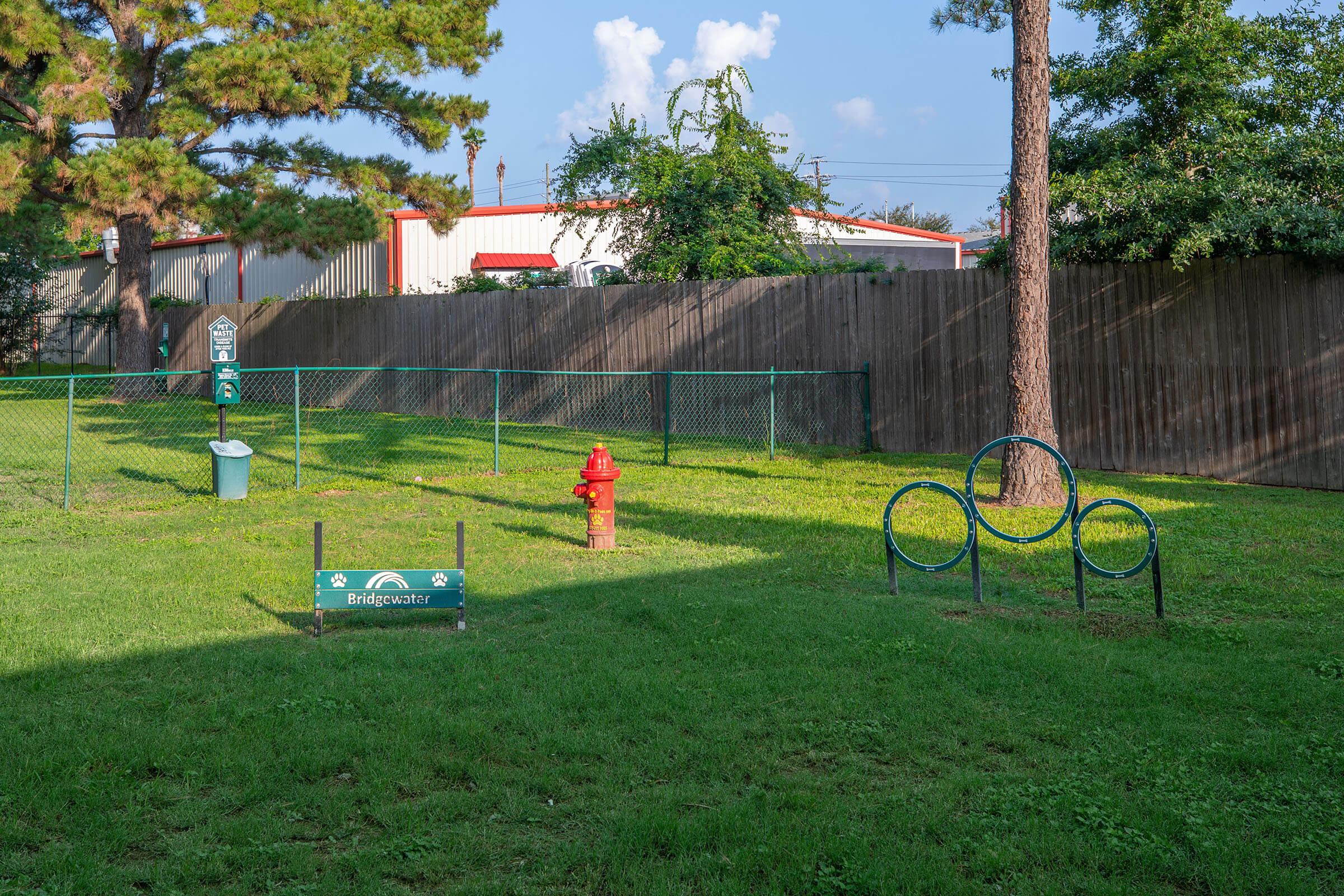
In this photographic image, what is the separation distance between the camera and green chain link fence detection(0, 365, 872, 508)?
42.8ft

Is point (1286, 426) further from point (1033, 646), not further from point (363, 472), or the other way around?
point (363, 472)

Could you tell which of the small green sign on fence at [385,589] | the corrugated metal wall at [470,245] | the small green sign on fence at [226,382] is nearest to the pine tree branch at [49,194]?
the corrugated metal wall at [470,245]

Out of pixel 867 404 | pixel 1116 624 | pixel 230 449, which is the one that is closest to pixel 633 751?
pixel 1116 624

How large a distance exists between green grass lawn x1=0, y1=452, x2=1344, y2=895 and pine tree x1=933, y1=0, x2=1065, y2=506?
1.83m

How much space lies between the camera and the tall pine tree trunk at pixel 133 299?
83.8 ft

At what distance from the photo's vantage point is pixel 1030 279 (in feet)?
35.2

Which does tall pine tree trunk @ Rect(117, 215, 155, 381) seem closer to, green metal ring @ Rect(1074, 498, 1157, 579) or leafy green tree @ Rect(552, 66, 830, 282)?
leafy green tree @ Rect(552, 66, 830, 282)

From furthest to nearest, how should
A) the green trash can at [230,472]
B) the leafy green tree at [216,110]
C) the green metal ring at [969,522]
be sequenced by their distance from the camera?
1. the leafy green tree at [216,110]
2. the green trash can at [230,472]
3. the green metal ring at [969,522]

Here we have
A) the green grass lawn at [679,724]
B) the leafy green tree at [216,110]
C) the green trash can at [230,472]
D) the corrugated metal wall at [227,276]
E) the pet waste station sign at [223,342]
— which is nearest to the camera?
the green grass lawn at [679,724]

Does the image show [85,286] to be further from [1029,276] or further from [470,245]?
[1029,276]

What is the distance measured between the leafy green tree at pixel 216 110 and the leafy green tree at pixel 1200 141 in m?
14.6

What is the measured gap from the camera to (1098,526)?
9305 mm

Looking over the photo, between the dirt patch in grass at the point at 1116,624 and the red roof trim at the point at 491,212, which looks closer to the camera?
the dirt patch in grass at the point at 1116,624

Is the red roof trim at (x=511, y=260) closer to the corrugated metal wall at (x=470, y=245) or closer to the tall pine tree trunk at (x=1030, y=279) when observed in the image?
the corrugated metal wall at (x=470, y=245)
